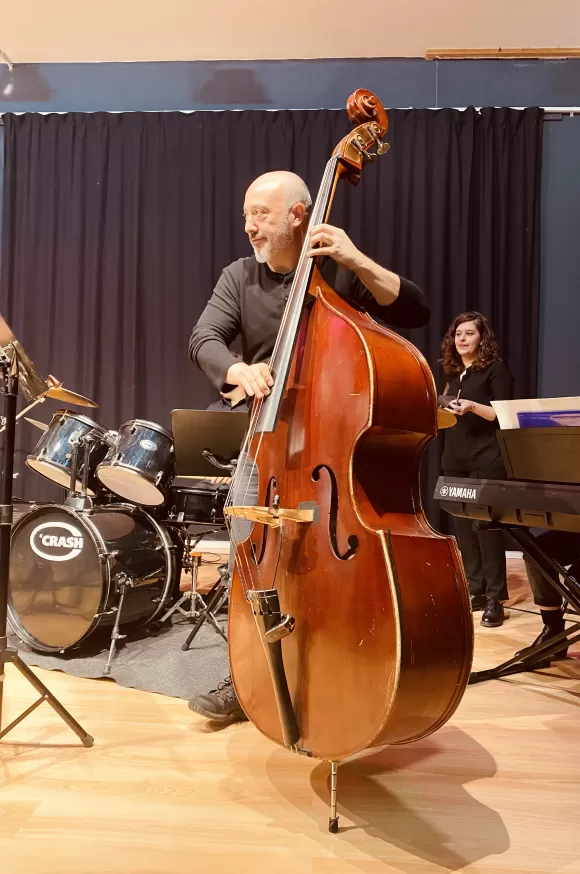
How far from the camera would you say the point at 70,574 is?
2537 mm

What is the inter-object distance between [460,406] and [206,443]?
1.29 metres

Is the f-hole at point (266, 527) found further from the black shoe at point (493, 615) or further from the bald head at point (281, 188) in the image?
the black shoe at point (493, 615)

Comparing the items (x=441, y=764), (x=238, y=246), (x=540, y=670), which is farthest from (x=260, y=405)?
(x=238, y=246)

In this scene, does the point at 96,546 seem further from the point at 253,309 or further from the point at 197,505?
the point at 253,309

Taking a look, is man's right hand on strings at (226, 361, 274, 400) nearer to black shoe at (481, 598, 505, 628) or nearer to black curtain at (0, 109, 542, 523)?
black shoe at (481, 598, 505, 628)

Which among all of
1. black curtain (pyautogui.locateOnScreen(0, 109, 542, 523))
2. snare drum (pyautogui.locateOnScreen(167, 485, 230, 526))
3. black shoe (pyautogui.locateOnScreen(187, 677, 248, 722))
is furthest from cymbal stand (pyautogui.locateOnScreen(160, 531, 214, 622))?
black curtain (pyautogui.locateOnScreen(0, 109, 542, 523))

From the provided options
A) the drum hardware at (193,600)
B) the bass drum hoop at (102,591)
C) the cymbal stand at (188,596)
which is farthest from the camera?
the cymbal stand at (188,596)

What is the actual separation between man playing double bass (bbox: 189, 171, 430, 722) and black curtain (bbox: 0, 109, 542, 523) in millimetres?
3190

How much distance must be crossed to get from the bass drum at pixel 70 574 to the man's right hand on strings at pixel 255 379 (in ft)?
4.20

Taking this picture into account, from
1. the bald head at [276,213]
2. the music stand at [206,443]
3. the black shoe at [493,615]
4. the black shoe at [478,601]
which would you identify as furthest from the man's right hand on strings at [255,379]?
the black shoe at [478,601]

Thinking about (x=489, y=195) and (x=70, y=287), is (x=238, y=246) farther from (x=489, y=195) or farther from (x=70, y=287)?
(x=489, y=195)

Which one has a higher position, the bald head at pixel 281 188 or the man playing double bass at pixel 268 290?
the bald head at pixel 281 188

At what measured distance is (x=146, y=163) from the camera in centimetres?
516

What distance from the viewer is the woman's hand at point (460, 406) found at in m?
3.16
